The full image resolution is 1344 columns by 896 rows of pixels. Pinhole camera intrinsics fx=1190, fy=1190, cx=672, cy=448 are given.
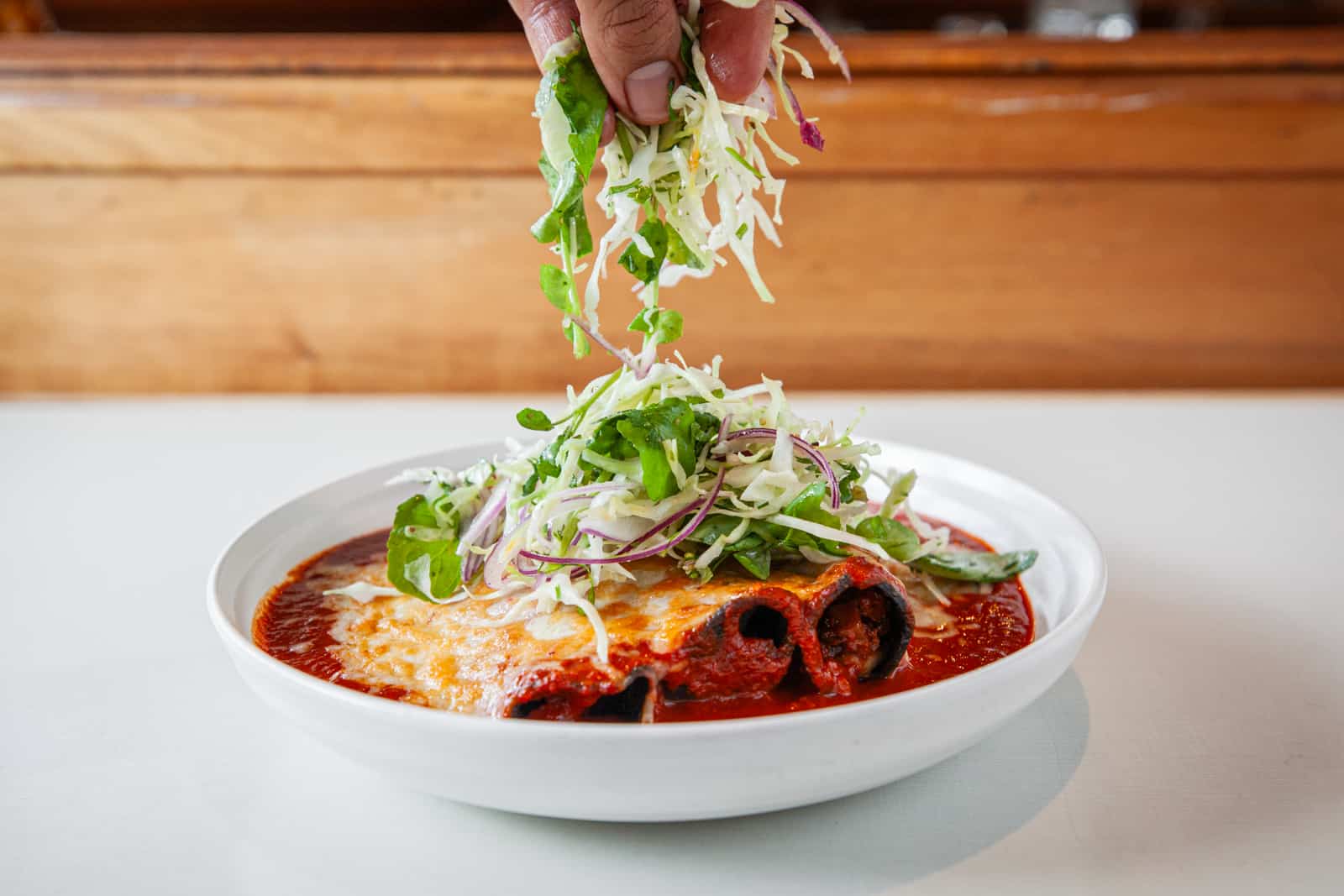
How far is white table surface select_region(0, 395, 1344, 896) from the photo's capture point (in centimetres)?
107

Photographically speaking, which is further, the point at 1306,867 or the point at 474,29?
the point at 474,29

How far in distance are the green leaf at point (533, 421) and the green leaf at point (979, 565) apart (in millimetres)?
489

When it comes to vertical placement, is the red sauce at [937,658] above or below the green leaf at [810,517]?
below

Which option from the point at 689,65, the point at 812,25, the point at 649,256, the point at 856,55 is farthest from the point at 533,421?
the point at 856,55

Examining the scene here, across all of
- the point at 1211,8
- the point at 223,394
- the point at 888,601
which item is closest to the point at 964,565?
the point at 888,601

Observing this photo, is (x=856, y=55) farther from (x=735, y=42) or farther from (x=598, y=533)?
(x=598, y=533)

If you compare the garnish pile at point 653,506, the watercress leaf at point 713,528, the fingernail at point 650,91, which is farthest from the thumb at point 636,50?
the watercress leaf at point 713,528

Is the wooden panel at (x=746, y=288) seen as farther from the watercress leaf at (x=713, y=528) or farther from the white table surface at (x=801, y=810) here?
the watercress leaf at (x=713, y=528)

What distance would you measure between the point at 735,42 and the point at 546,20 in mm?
247

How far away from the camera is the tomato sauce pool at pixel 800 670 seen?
1.19 meters

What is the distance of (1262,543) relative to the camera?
193 cm

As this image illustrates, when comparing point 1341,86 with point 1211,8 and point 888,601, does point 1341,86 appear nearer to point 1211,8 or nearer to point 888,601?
point 1211,8

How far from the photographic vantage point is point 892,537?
145cm

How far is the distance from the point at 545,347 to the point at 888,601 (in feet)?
7.77
